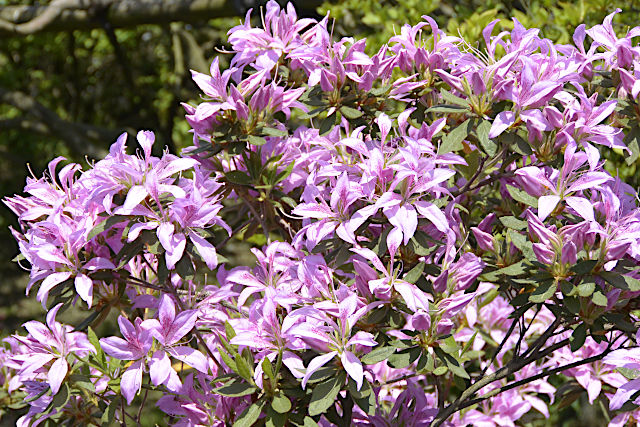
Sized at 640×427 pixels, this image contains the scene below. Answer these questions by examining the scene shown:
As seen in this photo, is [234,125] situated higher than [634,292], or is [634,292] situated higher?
[234,125]

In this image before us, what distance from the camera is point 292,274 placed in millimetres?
1739

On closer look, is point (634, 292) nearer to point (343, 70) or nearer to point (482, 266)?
point (482, 266)

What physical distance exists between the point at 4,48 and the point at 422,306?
23.4 ft

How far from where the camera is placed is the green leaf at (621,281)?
4.88ft

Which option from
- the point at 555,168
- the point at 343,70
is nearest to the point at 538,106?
the point at 555,168

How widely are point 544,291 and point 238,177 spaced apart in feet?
2.48

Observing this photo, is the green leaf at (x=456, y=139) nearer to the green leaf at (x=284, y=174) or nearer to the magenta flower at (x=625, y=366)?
the green leaf at (x=284, y=174)

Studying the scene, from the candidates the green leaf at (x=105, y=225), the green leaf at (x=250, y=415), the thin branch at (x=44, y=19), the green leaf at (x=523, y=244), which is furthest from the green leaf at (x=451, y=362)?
the thin branch at (x=44, y=19)

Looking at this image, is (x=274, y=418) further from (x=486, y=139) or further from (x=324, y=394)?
(x=486, y=139)

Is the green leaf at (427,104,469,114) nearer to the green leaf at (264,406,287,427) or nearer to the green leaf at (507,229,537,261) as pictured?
the green leaf at (507,229,537,261)

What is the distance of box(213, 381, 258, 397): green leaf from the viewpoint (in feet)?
5.14

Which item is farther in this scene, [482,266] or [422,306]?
[482,266]

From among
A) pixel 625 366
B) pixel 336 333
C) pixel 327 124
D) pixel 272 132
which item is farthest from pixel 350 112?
pixel 625 366

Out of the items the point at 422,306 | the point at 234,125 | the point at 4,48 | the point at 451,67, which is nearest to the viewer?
the point at 422,306
